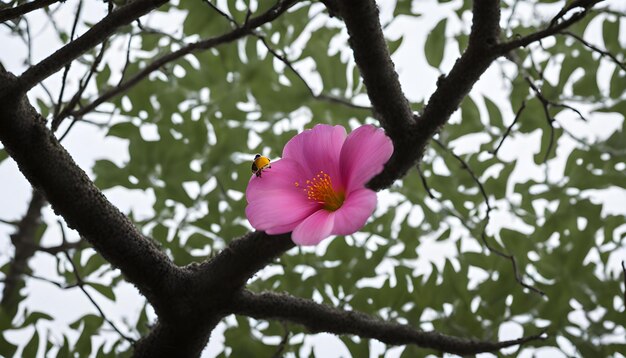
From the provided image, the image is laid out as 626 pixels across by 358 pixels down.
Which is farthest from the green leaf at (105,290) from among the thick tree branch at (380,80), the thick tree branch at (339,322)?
the thick tree branch at (380,80)

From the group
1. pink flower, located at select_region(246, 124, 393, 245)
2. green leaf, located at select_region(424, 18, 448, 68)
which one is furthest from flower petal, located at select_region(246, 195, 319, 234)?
green leaf, located at select_region(424, 18, 448, 68)

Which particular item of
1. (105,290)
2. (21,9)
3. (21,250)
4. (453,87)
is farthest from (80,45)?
(21,250)

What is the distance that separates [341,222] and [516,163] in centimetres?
75

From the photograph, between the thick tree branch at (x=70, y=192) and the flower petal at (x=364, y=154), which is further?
the thick tree branch at (x=70, y=192)

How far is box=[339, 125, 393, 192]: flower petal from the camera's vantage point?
357 millimetres

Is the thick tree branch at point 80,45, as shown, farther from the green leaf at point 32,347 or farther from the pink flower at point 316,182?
the green leaf at point 32,347

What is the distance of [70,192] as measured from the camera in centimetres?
52

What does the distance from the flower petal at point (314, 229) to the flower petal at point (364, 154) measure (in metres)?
0.02

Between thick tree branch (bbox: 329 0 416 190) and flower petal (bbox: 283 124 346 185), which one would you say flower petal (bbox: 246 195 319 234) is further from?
thick tree branch (bbox: 329 0 416 190)

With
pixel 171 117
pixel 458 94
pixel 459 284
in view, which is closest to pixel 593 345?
pixel 459 284

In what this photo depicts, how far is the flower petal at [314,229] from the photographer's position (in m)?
0.34

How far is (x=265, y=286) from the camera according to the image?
3.24 feet

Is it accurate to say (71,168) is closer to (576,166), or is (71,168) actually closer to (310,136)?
(310,136)

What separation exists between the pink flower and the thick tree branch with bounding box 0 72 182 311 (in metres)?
0.20
